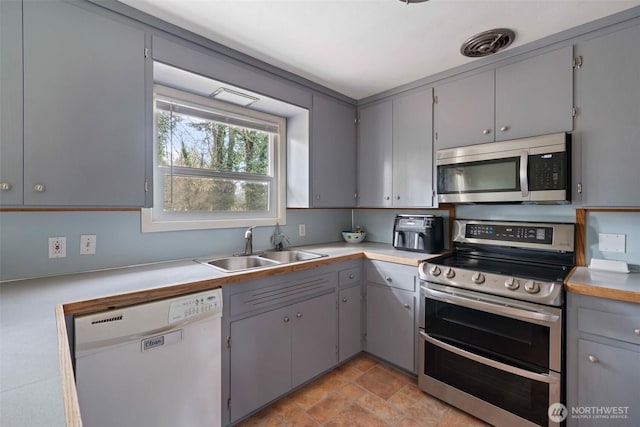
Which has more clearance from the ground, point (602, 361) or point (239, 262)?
point (239, 262)

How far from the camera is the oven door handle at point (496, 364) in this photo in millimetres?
1518

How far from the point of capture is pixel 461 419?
1.79 metres

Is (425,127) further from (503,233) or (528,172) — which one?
(503,233)

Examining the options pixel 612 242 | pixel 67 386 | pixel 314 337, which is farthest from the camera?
pixel 314 337

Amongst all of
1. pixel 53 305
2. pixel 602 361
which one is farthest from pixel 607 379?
pixel 53 305

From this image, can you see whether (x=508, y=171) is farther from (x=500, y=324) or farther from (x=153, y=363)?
(x=153, y=363)

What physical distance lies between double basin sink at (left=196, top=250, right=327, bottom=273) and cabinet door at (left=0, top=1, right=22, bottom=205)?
982mm

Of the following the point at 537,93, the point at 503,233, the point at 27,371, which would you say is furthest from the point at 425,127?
the point at 27,371

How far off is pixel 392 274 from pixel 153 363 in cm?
161

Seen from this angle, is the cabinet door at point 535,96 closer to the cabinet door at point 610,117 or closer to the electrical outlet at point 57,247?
the cabinet door at point 610,117

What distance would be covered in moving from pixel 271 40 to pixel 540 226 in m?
2.15

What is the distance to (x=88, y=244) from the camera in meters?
1.64

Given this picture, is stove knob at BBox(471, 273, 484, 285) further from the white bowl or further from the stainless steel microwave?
the white bowl
